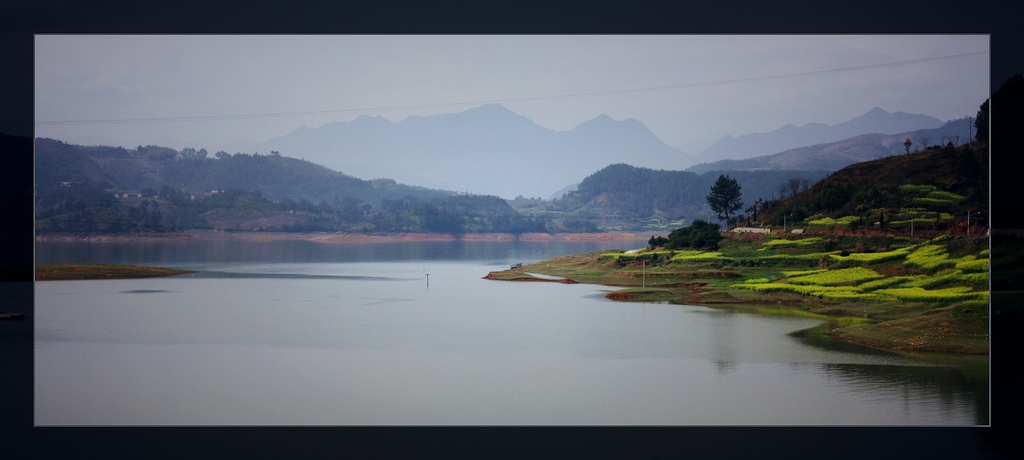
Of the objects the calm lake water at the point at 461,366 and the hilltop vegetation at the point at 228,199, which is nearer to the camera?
the calm lake water at the point at 461,366

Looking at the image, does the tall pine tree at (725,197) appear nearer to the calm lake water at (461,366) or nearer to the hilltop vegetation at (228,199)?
the calm lake water at (461,366)

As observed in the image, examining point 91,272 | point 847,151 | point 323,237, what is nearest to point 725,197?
point 847,151

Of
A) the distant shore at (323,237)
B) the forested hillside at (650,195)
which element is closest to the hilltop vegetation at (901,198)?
the forested hillside at (650,195)

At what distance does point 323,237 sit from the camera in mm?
37094

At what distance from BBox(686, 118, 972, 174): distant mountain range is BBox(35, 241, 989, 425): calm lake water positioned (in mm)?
5275

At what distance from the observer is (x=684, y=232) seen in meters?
19.9

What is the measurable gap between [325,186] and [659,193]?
23899 mm

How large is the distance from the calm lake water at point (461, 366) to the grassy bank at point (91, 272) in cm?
397

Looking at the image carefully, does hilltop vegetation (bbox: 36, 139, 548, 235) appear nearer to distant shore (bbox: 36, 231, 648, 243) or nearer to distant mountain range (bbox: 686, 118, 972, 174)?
distant shore (bbox: 36, 231, 648, 243)

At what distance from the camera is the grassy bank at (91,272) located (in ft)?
72.6

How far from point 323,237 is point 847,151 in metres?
24.3

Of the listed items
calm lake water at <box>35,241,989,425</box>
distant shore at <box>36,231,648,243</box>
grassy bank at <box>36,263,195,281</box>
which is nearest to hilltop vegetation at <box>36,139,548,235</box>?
distant shore at <box>36,231,648,243</box>
